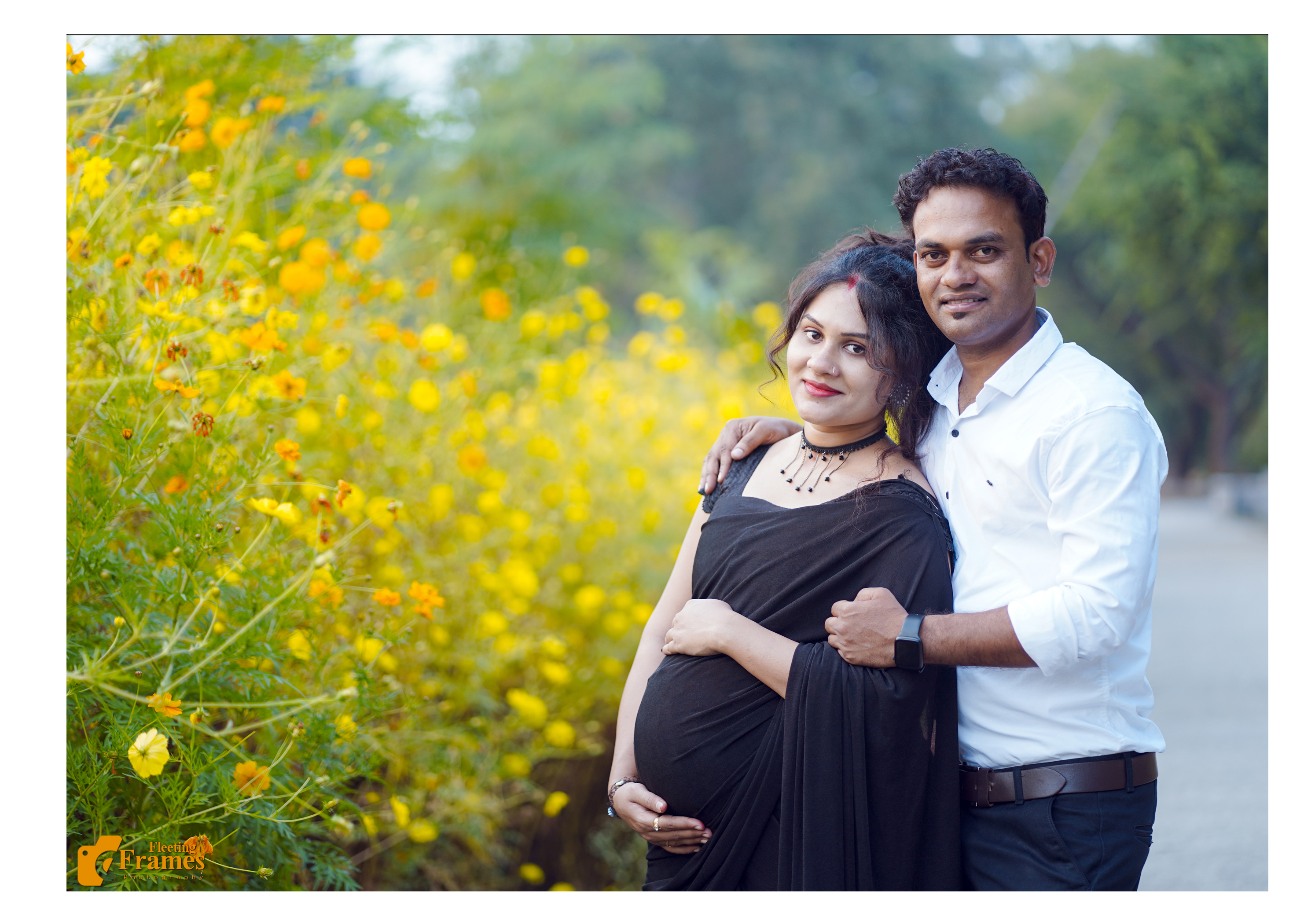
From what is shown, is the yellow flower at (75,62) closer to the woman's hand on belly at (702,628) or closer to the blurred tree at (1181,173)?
the woman's hand on belly at (702,628)

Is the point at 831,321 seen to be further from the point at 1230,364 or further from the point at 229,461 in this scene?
the point at 1230,364

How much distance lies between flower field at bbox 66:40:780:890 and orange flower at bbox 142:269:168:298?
0.01m

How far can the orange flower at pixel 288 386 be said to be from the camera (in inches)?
70.1

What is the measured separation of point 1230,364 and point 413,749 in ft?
60.2

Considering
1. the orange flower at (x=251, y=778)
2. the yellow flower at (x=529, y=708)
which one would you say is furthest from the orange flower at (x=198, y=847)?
the yellow flower at (x=529, y=708)

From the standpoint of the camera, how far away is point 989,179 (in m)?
1.58

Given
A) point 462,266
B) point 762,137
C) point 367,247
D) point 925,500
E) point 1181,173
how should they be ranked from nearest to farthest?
point 925,500 < point 367,247 < point 462,266 < point 1181,173 < point 762,137

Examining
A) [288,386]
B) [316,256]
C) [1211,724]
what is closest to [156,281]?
[288,386]

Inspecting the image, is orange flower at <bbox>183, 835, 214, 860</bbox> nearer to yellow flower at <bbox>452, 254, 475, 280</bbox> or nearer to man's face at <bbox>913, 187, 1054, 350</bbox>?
man's face at <bbox>913, 187, 1054, 350</bbox>

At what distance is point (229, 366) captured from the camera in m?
1.75

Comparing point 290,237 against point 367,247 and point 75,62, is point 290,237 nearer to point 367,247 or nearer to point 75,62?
point 367,247

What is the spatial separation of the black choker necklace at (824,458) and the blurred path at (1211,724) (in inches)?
55.4

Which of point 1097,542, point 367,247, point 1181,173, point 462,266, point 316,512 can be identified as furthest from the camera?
point 1181,173

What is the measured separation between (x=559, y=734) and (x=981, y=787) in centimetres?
120
